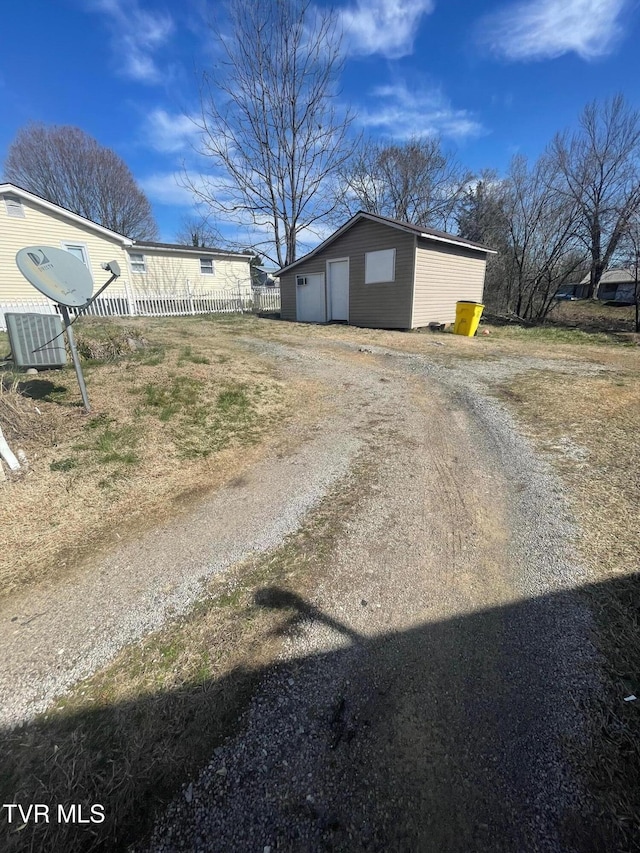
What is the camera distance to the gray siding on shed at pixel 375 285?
12620mm

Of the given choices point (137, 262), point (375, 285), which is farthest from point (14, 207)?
point (375, 285)

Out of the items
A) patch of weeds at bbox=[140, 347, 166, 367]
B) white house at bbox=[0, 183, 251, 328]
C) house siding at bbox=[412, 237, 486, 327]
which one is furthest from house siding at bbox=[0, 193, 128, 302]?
house siding at bbox=[412, 237, 486, 327]

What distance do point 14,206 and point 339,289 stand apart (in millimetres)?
13510

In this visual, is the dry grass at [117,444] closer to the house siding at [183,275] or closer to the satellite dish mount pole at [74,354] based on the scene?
the satellite dish mount pole at [74,354]

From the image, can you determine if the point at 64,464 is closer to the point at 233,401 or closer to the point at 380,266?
the point at 233,401

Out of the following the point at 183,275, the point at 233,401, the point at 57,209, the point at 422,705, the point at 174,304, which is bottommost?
the point at 422,705

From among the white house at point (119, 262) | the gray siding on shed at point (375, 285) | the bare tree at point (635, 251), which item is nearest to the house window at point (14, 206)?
the white house at point (119, 262)

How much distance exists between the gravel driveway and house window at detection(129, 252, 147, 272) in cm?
1997

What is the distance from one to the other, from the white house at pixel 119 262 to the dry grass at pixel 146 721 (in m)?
13.1

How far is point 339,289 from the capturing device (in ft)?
49.4

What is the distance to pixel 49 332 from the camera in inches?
222

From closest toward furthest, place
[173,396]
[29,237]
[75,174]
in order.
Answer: [173,396] → [29,237] → [75,174]

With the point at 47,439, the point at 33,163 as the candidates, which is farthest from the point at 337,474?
the point at 33,163

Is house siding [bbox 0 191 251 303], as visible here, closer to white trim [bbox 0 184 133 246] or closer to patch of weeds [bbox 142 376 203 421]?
white trim [bbox 0 184 133 246]
